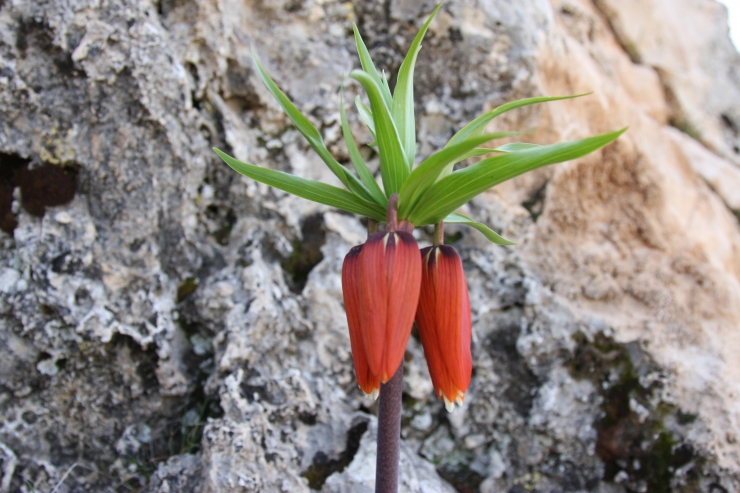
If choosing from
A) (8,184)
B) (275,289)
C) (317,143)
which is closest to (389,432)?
(317,143)

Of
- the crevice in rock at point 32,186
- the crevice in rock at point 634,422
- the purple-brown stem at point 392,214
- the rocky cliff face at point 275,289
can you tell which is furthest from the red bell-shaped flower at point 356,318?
the crevice in rock at point 32,186

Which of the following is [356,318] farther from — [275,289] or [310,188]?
[275,289]

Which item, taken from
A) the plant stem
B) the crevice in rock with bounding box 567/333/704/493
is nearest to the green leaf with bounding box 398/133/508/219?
the plant stem

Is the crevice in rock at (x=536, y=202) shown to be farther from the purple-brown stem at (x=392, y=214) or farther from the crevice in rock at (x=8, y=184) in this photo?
the crevice in rock at (x=8, y=184)

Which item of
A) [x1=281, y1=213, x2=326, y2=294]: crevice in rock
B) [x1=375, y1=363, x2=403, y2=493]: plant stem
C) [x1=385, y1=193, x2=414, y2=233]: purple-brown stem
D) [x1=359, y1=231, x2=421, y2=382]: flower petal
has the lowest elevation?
[x1=375, y1=363, x2=403, y2=493]: plant stem

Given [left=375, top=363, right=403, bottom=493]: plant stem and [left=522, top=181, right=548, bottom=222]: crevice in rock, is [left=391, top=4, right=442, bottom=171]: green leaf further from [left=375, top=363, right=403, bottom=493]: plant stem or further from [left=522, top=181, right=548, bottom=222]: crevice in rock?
[left=522, top=181, right=548, bottom=222]: crevice in rock

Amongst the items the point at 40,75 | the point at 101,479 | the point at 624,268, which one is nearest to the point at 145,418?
the point at 101,479
